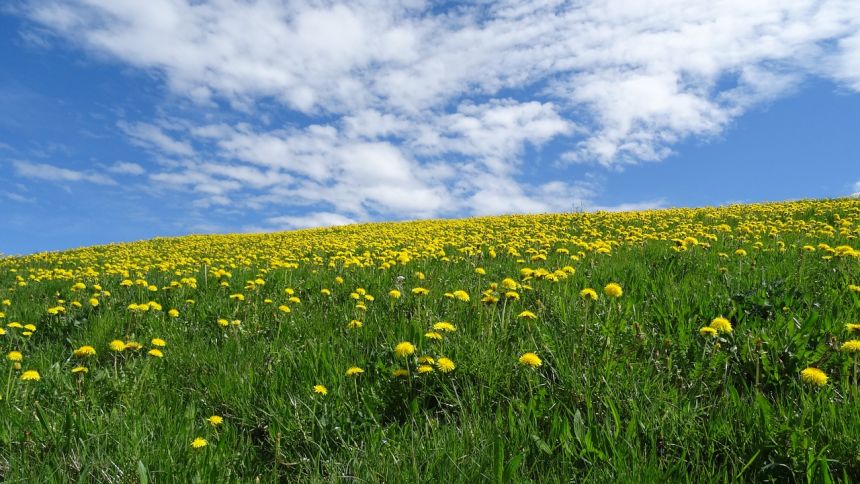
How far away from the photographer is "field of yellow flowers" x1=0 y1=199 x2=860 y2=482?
2.46 meters

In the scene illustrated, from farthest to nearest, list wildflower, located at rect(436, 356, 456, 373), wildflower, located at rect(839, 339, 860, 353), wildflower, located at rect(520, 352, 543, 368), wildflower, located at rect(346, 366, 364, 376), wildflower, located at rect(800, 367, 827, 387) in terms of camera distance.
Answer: wildflower, located at rect(346, 366, 364, 376) → wildflower, located at rect(436, 356, 456, 373) → wildflower, located at rect(520, 352, 543, 368) → wildflower, located at rect(839, 339, 860, 353) → wildflower, located at rect(800, 367, 827, 387)

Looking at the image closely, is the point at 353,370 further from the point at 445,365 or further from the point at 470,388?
the point at 470,388

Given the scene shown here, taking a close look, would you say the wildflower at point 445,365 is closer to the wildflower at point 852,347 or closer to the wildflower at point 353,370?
the wildflower at point 353,370

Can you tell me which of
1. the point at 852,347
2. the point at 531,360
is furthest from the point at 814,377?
the point at 531,360

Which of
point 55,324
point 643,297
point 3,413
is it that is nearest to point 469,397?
point 643,297

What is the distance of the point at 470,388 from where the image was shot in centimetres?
311

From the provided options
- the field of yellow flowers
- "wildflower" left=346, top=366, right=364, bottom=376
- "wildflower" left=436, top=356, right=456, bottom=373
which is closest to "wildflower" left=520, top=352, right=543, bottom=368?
the field of yellow flowers

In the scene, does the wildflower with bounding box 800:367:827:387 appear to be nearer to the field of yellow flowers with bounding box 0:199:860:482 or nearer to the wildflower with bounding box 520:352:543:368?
the field of yellow flowers with bounding box 0:199:860:482

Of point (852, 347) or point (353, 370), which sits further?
point (353, 370)

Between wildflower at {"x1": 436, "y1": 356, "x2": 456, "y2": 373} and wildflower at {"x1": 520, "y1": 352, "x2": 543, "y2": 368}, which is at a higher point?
wildflower at {"x1": 520, "y1": 352, "x2": 543, "y2": 368}

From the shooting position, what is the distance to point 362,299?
5816mm

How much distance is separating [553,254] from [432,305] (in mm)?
4014

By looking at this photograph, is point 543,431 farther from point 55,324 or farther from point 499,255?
point 499,255

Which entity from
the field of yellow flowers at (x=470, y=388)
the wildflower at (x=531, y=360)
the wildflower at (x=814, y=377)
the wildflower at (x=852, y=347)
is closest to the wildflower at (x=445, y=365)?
the field of yellow flowers at (x=470, y=388)
